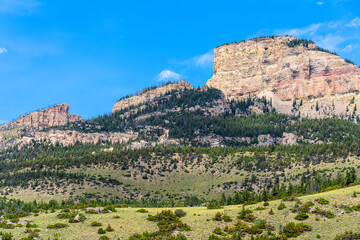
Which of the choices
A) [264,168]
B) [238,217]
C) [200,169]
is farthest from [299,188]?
[200,169]

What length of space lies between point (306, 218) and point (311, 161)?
106772mm

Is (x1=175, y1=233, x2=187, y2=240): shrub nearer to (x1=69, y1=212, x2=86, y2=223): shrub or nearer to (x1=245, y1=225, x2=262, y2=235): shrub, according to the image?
(x1=245, y1=225, x2=262, y2=235): shrub

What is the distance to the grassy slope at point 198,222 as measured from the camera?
55219mm

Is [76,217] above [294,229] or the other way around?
above

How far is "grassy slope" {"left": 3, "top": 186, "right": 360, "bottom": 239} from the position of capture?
5522 centimetres

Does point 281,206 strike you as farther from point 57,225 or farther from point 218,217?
point 57,225

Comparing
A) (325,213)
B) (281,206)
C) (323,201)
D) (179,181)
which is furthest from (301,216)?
(179,181)

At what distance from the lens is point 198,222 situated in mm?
63062

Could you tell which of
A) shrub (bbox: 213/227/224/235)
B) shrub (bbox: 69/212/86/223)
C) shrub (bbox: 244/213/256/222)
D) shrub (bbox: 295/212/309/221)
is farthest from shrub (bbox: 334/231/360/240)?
shrub (bbox: 69/212/86/223)

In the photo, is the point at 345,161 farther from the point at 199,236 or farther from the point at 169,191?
the point at 199,236

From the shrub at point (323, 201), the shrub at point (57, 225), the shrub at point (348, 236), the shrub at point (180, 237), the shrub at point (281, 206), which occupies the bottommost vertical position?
the shrub at point (348, 236)

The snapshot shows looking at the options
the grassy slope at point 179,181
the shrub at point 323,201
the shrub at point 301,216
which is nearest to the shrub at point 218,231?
the shrub at point 301,216

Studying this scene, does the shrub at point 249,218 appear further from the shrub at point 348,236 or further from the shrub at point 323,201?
the shrub at point 348,236

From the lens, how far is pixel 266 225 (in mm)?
58812
